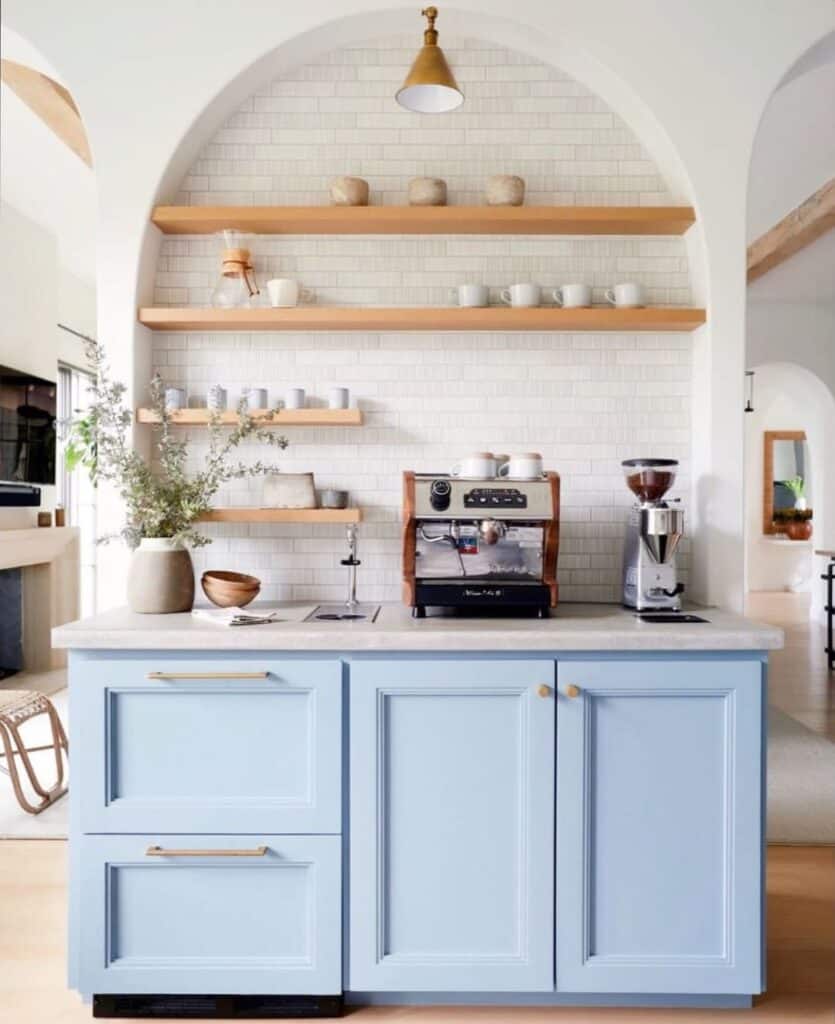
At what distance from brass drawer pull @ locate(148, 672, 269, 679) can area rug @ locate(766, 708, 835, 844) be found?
2058 millimetres

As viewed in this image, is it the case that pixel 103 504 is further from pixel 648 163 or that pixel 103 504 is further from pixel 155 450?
pixel 648 163

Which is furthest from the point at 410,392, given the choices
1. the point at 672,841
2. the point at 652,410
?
the point at 672,841

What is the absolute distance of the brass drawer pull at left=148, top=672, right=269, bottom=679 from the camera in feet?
6.08

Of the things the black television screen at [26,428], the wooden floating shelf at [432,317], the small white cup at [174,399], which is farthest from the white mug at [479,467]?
the black television screen at [26,428]

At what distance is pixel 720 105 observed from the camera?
7.84 ft

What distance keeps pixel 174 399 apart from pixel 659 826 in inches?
70.2

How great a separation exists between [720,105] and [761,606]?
25.2 feet

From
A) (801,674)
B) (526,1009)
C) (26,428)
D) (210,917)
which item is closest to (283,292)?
(210,917)

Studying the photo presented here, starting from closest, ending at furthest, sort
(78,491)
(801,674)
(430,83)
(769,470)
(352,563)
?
(430,83)
(352,563)
(801,674)
(78,491)
(769,470)

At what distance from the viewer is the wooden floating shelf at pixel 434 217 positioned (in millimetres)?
2359

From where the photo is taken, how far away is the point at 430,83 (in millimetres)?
2076

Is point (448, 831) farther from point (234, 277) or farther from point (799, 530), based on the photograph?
point (799, 530)

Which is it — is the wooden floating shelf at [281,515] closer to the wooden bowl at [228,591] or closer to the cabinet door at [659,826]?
the wooden bowl at [228,591]

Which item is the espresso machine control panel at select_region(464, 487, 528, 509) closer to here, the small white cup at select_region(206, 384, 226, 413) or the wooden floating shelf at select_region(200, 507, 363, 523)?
the wooden floating shelf at select_region(200, 507, 363, 523)
